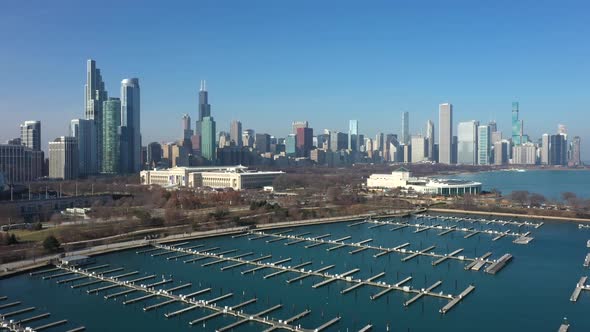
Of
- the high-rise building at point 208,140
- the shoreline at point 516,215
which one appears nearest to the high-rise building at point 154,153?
the high-rise building at point 208,140

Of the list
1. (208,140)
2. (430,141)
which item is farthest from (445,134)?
(208,140)

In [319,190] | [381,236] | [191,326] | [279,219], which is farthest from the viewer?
[319,190]

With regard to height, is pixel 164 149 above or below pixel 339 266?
above

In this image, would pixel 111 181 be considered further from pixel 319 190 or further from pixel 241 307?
pixel 241 307

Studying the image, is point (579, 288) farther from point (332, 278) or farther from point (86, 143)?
point (86, 143)

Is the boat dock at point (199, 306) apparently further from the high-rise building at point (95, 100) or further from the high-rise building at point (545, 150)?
the high-rise building at point (545, 150)

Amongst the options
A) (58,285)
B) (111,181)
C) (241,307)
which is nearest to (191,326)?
(241,307)
